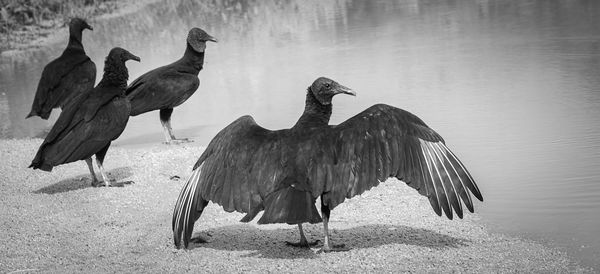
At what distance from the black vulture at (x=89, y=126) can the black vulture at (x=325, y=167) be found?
6.18 feet

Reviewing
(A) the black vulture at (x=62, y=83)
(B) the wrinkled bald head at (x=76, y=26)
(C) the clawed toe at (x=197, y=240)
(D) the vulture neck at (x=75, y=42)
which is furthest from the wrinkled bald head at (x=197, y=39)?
(C) the clawed toe at (x=197, y=240)

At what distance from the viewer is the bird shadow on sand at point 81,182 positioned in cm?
655

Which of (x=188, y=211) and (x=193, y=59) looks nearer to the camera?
(x=188, y=211)

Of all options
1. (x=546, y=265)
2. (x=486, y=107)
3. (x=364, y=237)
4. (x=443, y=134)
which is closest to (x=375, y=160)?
(x=364, y=237)

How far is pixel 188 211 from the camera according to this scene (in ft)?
14.7

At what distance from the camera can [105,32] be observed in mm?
15828

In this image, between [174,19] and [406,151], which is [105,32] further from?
[406,151]

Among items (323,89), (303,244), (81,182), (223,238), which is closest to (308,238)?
(303,244)

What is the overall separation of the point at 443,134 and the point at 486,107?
3.23 ft

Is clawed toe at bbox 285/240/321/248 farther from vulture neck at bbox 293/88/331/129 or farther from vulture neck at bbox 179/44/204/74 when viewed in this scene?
vulture neck at bbox 179/44/204/74

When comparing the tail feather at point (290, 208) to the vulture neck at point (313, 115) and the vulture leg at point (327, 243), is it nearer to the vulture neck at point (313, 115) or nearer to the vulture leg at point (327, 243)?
the vulture leg at point (327, 243)

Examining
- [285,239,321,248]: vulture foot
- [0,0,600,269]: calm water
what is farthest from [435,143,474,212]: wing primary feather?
[285,239,321,248]: vulture foot

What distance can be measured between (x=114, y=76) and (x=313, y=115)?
2.49 m

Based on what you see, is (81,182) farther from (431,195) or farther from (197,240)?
(431,195)
